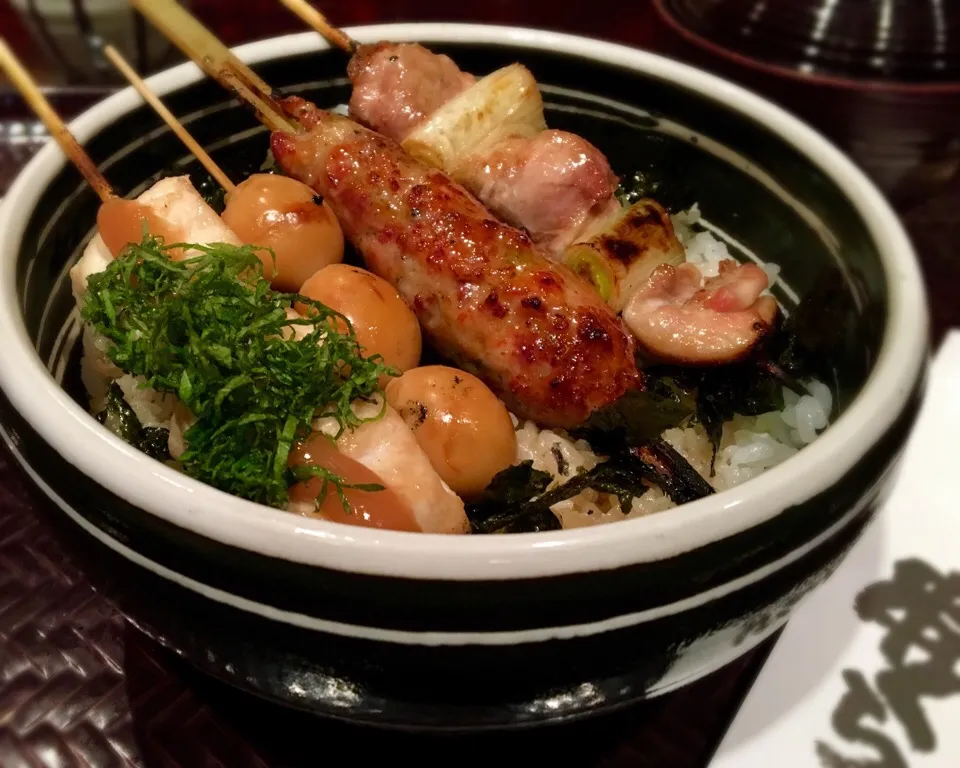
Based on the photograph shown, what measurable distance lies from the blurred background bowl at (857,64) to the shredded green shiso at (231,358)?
4.31ft

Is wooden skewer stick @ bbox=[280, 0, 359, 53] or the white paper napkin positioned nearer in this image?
the white paper napkin

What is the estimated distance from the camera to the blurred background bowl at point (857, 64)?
2035 mm

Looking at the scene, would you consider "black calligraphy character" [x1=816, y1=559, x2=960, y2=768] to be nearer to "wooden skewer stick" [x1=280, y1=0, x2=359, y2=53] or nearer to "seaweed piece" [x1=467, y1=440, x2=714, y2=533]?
"seaweed piece" [x1=467, y1=440, x2=714, y2=533]

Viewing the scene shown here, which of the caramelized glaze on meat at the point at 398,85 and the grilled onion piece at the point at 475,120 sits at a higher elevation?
the caramelized glaze on meat at the point at 398,85

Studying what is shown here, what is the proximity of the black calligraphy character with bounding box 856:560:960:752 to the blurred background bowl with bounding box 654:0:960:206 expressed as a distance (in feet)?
3.47

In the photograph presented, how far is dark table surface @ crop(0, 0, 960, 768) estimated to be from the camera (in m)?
1.30

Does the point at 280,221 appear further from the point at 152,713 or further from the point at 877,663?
the point at 877,663

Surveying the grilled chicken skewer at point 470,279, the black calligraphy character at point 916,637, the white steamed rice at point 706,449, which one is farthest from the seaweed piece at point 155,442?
the black calligraphy character at point 916,637

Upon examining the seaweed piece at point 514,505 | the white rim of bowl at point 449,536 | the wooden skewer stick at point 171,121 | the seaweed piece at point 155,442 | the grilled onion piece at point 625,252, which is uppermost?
the wooden skewer stick at point 171,121

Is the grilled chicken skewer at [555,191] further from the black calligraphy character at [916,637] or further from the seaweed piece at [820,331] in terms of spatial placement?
the black calligraphy character at [916,637]

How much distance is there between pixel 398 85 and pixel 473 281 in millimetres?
576

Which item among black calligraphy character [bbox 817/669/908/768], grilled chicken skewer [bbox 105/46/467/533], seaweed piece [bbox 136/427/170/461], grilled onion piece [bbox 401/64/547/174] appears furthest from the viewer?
grilled onion piece [bbox 401/64/547/174]

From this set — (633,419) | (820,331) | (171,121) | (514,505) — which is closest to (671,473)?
(633,419)

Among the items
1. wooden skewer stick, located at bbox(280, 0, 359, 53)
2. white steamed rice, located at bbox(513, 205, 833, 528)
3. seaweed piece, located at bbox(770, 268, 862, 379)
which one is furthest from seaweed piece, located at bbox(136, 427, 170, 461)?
seaweed piece, located at bbox(770, 268, 862, 379)
